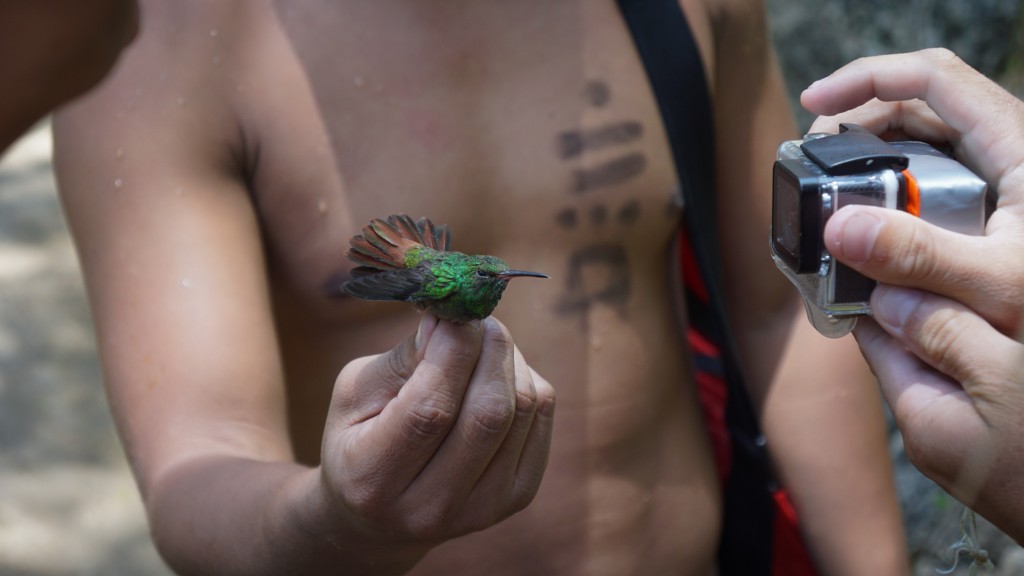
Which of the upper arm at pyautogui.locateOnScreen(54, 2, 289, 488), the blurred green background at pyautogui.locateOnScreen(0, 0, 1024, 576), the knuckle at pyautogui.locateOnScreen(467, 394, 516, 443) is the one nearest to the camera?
the knuckle at pyautogui.locateOnScreen(467, 394, 516, 443)

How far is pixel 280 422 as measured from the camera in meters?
1.52

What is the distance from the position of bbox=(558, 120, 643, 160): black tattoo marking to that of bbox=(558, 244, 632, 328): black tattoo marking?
17cm

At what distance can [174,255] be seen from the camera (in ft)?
4.91

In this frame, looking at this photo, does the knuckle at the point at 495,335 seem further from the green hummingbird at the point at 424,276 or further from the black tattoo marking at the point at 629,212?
the black tattoo marking at the point at 629,212

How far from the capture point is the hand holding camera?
1069 millimetres

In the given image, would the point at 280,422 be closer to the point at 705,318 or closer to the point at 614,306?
the point at 614,306

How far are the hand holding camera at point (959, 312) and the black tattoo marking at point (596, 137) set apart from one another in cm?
62

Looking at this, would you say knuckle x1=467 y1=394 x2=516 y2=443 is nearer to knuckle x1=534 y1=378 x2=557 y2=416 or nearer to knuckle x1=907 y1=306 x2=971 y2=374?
knuckle x1=534 y1=378 x2=557 y2=416

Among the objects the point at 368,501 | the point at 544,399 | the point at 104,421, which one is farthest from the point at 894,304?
the point at 104,421

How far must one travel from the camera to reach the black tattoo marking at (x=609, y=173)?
176 centimetres

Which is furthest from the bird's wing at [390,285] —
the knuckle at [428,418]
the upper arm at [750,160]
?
the upper arm at [750,160]

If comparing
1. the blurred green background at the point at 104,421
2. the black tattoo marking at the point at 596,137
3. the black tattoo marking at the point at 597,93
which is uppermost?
the black tattoo marking at the point at 597,93

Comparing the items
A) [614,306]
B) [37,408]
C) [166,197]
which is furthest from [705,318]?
[37,408]

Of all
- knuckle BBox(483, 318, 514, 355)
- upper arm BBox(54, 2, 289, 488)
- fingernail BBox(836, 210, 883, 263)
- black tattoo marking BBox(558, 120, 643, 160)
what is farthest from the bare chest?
fingernail BBox(836, 210, 883, 263)
